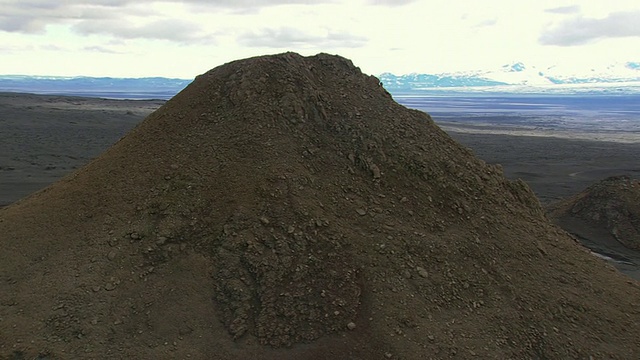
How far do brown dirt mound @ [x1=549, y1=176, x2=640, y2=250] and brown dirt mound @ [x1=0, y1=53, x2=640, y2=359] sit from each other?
7.67m

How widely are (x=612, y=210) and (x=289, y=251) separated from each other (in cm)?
1398

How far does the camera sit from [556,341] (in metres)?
7.65

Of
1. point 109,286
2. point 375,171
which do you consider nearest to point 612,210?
point 375,171

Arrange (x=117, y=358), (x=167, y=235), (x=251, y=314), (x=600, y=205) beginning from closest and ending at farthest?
1. (x=117, y=358)
2. (x=251, y=314)
3. (x=167, y=235)
4. (x=600, y=205)

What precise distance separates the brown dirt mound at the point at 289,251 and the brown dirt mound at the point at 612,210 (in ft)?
25.2

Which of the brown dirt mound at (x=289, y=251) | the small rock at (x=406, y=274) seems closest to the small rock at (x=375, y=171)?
the brown dirt mound at (x=289, y=251)

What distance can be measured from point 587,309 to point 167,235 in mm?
6888

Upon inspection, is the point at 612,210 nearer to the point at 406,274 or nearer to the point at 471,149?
the point at 406,274

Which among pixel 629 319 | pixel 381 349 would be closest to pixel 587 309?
pixel 629 319

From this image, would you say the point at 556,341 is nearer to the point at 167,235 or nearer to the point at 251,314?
the point at 251,314

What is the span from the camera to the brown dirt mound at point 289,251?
7.21 metres

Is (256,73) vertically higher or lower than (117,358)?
higher

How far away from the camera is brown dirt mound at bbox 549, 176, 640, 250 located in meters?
16.5

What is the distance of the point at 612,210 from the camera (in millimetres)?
17281
